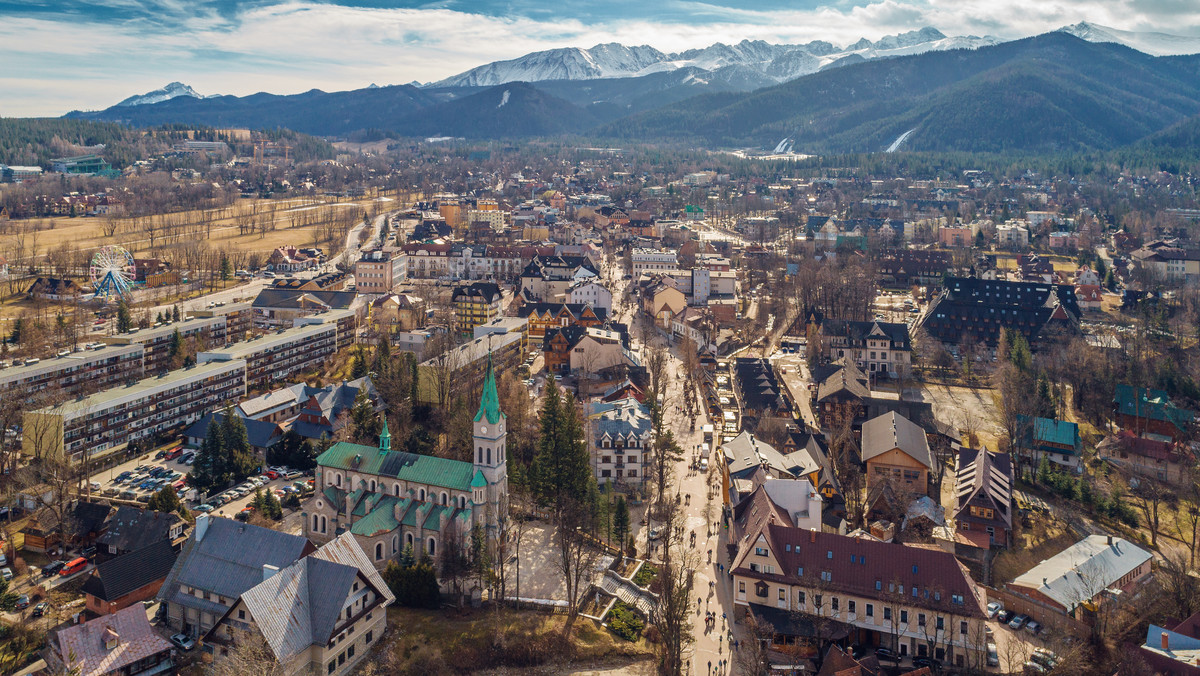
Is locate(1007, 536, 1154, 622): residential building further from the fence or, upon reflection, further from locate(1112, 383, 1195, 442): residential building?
locate(1112, 383, 1195, 442): residential building

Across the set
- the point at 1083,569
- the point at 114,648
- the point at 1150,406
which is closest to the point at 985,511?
the point at 1083,569

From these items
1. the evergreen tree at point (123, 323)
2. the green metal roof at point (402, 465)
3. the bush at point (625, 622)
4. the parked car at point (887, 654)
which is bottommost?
the bush at point (625, 622)

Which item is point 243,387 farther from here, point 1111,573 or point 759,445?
point 1111,573

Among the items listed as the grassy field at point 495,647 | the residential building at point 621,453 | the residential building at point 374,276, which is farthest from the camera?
the residential building at point 374,276

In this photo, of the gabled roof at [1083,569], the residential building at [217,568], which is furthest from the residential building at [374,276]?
the gabled roof at [1083,569]

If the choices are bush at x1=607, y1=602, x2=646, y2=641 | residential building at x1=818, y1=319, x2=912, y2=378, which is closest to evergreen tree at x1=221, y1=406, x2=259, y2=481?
bush at x1=607, y1=602, x2=646, y2=641

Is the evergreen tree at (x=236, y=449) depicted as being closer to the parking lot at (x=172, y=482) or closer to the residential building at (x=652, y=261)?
the parking lot at (x=172, y=482)
